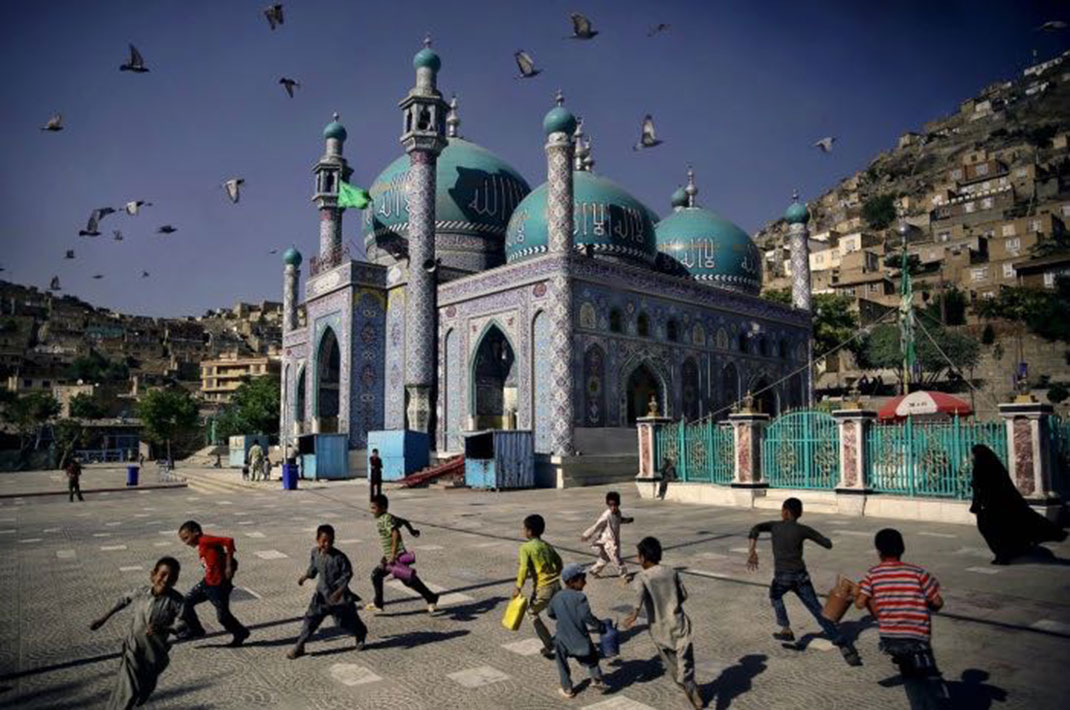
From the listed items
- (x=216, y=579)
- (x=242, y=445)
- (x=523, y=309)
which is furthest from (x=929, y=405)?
(x=242, y=445)

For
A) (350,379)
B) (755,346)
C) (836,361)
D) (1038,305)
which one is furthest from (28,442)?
(1038,305)

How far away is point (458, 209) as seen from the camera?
109 ft

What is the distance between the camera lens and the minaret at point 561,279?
23.7 metres

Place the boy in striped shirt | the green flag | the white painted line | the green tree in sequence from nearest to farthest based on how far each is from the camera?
the boy in striped shirt → the white painted line → the green flag → the green tree

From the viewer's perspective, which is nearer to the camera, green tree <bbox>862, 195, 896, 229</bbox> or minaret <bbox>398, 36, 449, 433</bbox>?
minaret <bbox>398, 36, 449, 433</bbox>

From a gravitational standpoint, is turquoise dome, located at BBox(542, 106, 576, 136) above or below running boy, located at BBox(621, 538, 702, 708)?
above

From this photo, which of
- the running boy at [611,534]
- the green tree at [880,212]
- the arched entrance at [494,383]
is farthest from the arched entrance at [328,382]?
the green tree at [880,212]

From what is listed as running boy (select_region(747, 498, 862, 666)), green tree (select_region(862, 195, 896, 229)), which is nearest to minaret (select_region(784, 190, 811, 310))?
running boy (select_region(747, 498, 862, 666))

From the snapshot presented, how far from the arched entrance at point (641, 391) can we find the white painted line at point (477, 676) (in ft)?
72.6

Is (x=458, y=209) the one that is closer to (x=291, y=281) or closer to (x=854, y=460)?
(x=291, y=281)

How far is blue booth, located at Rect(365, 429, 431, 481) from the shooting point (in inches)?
981

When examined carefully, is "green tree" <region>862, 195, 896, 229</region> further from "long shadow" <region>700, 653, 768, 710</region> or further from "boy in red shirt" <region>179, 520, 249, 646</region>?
"boy in red shirt" <region>179, 520, 249, 646</region>

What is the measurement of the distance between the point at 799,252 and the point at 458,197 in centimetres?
1687

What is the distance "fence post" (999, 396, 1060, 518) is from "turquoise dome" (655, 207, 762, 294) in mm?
22290
